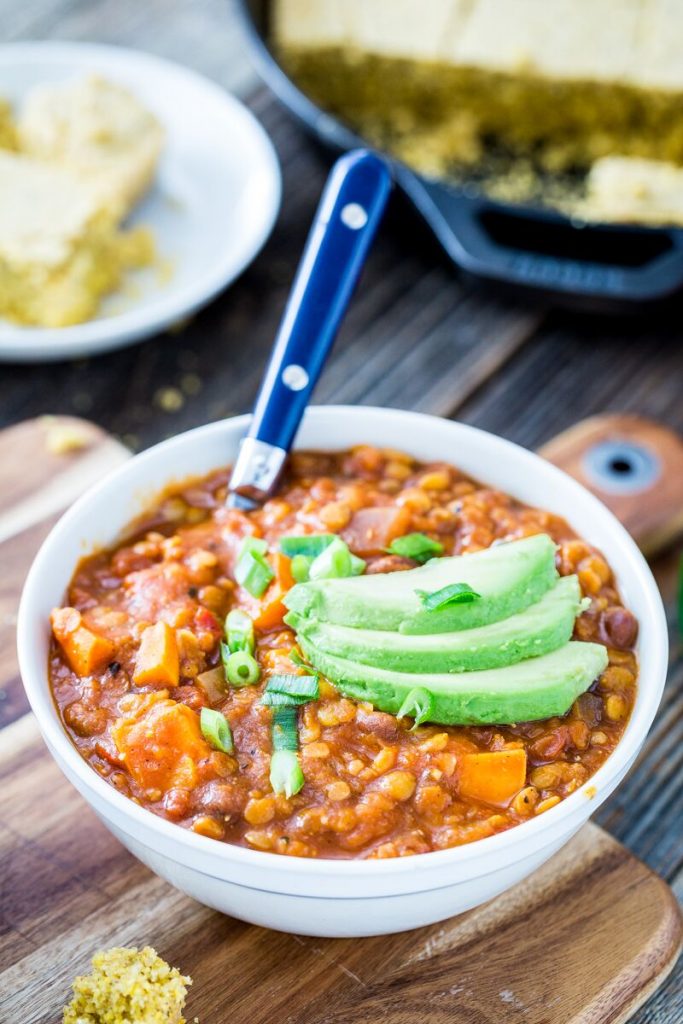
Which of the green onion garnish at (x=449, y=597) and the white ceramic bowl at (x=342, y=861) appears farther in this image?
the green onion garnish at (x=449, y=597)

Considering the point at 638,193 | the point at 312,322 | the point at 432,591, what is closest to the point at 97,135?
the point at 638,193

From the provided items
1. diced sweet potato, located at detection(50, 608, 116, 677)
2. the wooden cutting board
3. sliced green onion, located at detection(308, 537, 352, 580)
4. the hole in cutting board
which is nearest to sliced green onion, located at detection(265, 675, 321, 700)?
sliced green onion, located at detection(308, 537, 352, 580)

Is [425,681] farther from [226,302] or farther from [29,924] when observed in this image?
[226,302]

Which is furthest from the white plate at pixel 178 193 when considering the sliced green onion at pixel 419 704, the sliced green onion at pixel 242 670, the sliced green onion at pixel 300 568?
the sliced green onion at pixel 419 704

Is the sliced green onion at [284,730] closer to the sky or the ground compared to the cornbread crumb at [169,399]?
closer to the sky

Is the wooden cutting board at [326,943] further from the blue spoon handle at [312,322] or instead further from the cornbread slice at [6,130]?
the cornbread slice at [6,130]

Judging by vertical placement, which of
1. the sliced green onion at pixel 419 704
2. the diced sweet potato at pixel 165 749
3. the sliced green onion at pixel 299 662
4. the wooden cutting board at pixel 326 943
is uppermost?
the sliced green onion at pixel 419 704
